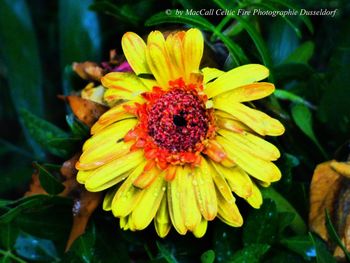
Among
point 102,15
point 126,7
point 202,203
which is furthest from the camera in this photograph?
point 102,15

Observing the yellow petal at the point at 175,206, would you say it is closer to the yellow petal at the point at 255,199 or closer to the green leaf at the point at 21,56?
the yellow petal at the point at 255,199

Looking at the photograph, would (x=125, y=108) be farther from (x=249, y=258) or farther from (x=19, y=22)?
(x=19, y=22)

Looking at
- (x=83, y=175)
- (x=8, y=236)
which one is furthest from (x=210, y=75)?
(x=8, y=236)

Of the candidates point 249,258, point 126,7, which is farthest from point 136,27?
point 249,258

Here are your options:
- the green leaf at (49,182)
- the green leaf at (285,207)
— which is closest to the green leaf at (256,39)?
the green leaf at (285,207)

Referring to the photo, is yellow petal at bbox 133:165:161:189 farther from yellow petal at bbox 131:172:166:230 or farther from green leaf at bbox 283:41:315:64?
green leaf at bbox 283:41:315:64

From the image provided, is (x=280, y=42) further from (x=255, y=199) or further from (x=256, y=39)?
(x=255, y=199)

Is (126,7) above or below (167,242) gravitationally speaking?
above
